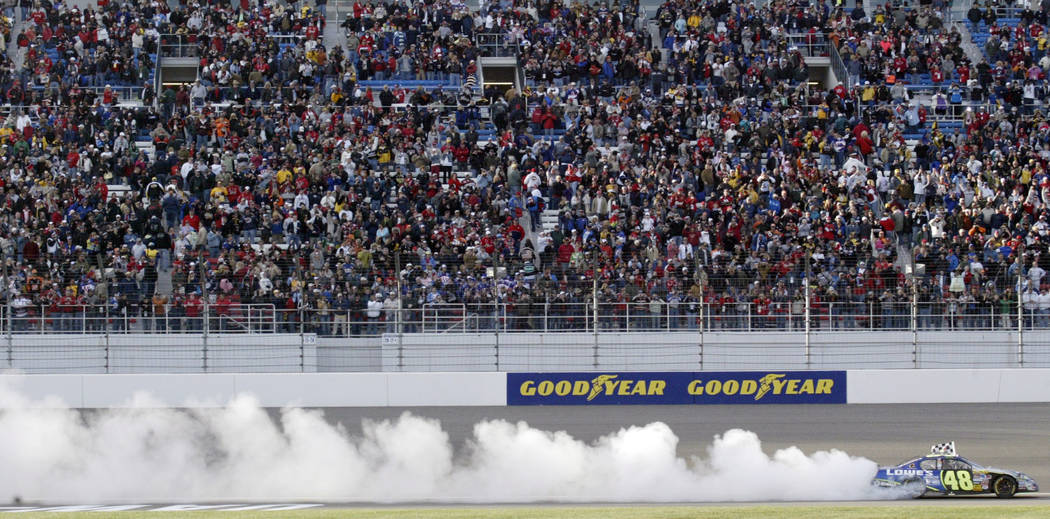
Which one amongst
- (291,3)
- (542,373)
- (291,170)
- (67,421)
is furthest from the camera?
(291,3)

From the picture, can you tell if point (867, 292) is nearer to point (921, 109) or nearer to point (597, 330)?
point (597, 330)

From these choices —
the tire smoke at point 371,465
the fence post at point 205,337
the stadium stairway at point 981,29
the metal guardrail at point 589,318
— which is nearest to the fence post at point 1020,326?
the metal guardrail at point 589,318

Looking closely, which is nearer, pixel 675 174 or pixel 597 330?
pixel 597 330

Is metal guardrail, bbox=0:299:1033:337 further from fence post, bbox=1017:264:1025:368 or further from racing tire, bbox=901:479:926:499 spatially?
racing tire, bbox=901:479:926:499

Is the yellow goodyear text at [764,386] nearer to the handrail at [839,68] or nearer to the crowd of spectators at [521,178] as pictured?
the crowd of spectators at [521,178]

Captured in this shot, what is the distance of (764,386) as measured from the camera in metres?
21.4

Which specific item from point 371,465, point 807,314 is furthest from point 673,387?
point 371,465

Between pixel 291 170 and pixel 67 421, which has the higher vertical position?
pixel 291 170

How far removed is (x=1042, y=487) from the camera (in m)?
15.9

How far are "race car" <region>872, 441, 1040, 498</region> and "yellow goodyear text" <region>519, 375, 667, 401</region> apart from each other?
6.66 meters

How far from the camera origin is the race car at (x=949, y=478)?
14930 mm

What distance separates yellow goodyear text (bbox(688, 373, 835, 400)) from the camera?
21297 millimetres

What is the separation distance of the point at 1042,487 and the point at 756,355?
20.5 feet

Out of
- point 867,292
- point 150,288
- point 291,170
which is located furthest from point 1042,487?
point 291,170
